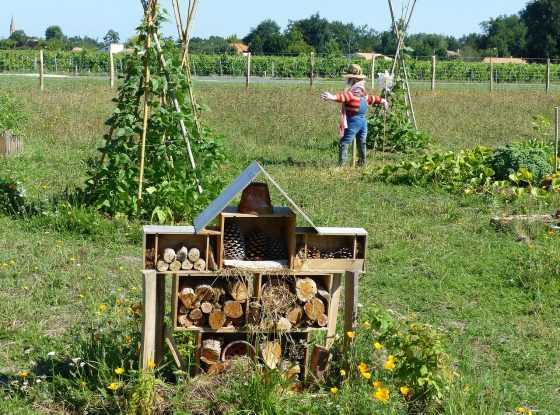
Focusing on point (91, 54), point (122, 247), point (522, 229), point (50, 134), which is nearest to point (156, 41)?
→ point (122, 247)

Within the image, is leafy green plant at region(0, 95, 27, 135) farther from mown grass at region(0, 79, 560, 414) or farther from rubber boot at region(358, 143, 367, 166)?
rubber boot at region(358, 143, 367, 166)

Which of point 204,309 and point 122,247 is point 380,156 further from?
point 204,309

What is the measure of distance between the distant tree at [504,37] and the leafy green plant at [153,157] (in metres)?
80.6

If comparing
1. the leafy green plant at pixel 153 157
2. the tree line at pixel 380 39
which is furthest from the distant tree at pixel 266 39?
the leafy green plant at pixel 153 157

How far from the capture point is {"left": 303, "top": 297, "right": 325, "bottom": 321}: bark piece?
4.62m

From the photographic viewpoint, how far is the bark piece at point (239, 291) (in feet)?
14.7

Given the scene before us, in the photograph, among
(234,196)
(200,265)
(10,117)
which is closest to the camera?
(234,196)

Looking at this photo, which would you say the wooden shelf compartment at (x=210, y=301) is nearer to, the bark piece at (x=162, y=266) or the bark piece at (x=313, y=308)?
the bark piece at (x=162, y=266)

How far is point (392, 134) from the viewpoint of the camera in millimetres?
14969

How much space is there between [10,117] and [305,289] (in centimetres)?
1097

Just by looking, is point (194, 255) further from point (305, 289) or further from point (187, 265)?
point (305, 289)

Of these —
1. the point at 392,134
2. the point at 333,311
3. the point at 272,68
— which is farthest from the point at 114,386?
the point at 272,68

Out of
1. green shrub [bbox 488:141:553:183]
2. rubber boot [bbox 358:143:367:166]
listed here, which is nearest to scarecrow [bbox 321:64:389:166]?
rubber boot [bbox 358:143:367:166]

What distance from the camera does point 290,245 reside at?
453cm
